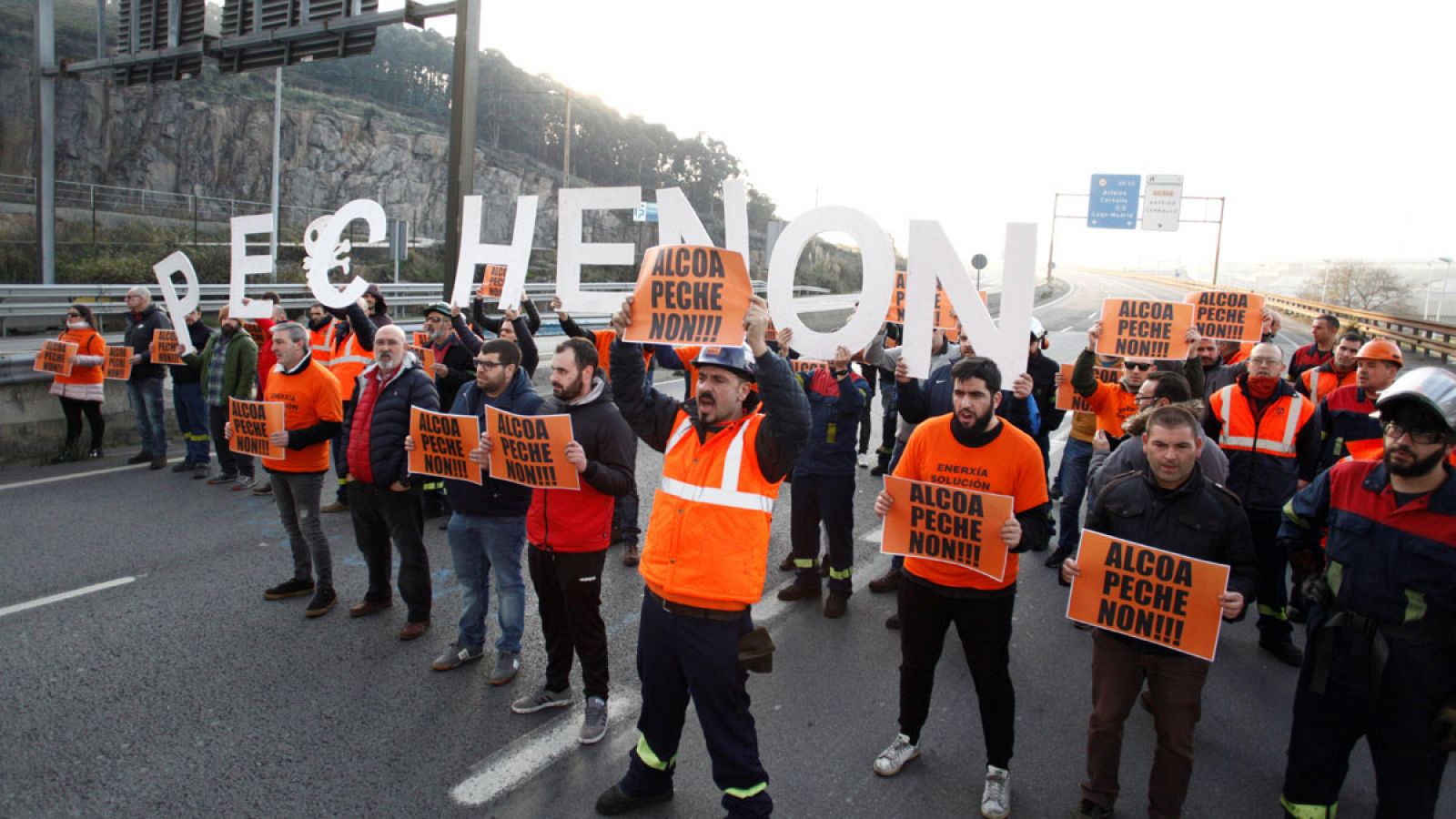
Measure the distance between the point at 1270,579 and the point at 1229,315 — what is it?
324cm

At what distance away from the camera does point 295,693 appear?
4.81m

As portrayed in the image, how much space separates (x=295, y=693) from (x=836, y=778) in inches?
119

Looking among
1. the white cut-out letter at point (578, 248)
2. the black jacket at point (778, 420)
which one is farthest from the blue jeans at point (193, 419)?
the black jacket at point (778, 420)

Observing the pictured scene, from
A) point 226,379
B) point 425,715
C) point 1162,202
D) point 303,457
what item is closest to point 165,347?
point 226,379

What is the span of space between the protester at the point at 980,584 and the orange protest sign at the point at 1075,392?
11.7 feet

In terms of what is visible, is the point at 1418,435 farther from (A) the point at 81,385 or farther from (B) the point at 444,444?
(A) the point at 81,385

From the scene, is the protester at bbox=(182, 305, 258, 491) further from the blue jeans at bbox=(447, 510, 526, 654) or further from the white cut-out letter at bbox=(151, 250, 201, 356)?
the blue jeans at bbox=(447, 510, 526, 654)

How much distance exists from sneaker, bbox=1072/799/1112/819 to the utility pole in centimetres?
934

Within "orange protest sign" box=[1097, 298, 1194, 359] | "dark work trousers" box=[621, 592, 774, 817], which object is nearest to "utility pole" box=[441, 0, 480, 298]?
"orange protest sign" box=[1097, 298, 1194, 359]

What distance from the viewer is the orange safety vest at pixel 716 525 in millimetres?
3518

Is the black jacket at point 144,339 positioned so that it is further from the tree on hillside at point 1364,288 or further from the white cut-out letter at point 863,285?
the tree on hillside at point 1364,288

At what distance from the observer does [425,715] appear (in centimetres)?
461

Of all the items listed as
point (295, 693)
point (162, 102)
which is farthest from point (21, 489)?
point (162, 102)

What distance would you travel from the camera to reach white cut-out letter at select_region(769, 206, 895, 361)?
4.58 meters
